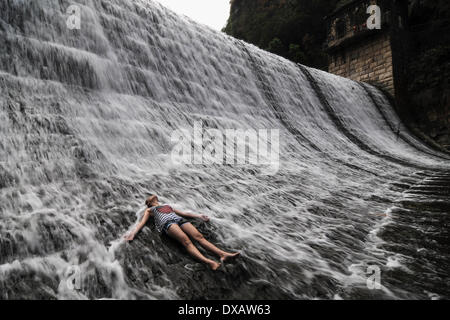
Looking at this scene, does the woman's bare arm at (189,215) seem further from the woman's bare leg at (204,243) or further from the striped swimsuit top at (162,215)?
the woman's bare leg at (204,243)

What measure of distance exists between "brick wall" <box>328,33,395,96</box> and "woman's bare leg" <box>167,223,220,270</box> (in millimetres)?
15381

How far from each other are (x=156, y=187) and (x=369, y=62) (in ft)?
52.1

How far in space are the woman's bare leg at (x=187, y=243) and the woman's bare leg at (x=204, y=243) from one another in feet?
0.26

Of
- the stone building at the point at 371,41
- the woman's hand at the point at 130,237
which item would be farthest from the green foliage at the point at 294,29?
the woman's hand at the point at 130,237

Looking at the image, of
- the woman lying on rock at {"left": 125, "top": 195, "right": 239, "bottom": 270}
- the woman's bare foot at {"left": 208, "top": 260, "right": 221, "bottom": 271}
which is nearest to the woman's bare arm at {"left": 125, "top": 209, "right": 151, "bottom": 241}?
the woman lying on rock at {"left": 125, "top": 195, "right": 239, "bottom": 270}

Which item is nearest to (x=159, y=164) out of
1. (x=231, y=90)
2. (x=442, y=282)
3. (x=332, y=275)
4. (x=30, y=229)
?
(x=30, y=229)

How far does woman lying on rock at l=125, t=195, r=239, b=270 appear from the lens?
2256 mm

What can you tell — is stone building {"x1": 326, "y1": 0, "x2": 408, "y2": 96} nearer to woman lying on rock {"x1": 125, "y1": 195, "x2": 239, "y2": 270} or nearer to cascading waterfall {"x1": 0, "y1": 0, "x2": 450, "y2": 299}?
cascading waterfall {"x1": 0, "y1": 0, "x2": 450, "y2": 299}

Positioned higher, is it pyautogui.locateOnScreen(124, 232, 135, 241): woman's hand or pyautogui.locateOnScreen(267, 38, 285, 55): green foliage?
pyautogui.locateOnScreen(267, 38, 285, 55): green foliage

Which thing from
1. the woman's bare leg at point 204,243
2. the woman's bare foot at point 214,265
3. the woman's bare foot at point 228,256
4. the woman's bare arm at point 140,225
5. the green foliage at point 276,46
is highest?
the green foliage at point 276,46

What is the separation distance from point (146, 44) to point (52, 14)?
167 centimetres

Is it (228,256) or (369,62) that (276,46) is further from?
(228,256)

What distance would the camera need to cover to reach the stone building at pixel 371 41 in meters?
14.6
